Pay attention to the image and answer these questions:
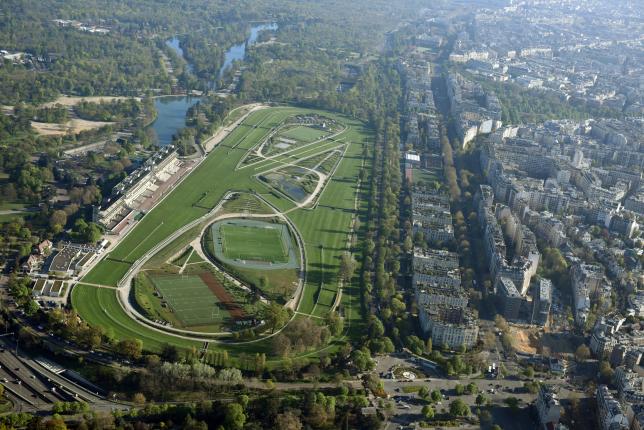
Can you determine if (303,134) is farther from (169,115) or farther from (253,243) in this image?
(253,243)

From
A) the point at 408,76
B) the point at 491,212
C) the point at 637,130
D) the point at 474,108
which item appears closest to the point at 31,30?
the point at 408,76

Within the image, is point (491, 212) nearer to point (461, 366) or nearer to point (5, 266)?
point (461, 366)

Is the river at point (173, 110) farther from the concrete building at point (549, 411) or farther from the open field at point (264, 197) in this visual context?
the concrete building at point (549, 411)

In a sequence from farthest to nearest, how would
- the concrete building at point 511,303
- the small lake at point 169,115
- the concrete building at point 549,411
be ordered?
the small lake at point 169,115 → the concrete building at point 511,303 → the concrete building at point 549,411

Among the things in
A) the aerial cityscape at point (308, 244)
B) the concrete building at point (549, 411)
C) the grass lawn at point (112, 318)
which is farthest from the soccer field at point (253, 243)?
Answer: the concrete building at point (549, 411)

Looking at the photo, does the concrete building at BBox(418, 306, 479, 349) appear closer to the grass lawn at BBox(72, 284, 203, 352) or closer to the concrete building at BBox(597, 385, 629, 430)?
the concrete building at BBox(597, 385, 629, 430)

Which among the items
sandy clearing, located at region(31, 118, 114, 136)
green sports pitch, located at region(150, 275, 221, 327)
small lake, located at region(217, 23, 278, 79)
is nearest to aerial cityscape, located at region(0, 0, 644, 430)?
green sports pitch, located at region(150, 275, 221, 327)
